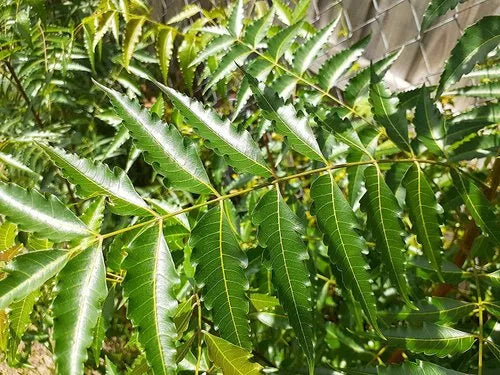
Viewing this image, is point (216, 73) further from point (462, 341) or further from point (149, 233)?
point (462, 341)

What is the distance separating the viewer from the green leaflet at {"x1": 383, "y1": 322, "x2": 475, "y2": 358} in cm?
83

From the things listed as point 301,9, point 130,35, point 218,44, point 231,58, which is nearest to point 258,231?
point 231,58

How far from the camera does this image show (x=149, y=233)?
2.29 feet

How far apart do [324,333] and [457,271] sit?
49 centimetres

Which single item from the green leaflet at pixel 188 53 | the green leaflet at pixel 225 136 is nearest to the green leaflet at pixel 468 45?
the green leaflet at pixel 225 136

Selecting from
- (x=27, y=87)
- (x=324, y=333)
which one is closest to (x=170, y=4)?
(x=27, y=87)

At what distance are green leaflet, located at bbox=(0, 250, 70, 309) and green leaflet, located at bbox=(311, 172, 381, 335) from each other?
1.04 ft

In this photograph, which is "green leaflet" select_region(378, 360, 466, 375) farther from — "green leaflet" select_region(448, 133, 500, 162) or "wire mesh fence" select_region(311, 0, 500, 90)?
"wire mesh fence" select_region(311, 0, 500, 90)

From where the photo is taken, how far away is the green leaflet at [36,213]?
66cm

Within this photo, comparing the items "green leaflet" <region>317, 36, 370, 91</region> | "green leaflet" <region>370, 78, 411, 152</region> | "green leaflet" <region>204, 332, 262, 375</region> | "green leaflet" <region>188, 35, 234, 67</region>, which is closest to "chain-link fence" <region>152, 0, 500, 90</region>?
"green leaflet" <region>188, 35, 234, 67</region>

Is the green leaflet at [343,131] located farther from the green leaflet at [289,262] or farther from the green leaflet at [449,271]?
the green leaflet at [449,271]

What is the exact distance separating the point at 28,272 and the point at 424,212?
511 mm

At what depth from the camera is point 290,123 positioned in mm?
795

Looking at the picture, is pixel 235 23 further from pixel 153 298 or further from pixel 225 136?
pixel 153 298
